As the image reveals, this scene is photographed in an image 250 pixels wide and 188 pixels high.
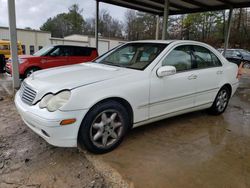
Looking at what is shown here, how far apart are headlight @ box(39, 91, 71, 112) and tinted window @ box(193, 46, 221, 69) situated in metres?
2.42

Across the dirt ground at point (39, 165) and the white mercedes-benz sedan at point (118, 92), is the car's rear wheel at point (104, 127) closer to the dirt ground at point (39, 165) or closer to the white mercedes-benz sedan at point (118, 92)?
the white mercedes-benz sedan at point (118, 92)

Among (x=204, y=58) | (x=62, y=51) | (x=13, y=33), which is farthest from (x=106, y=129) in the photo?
(x=62, y=51)

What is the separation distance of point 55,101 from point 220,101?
342 centimetres

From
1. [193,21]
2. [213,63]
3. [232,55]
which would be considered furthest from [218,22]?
[213,63]

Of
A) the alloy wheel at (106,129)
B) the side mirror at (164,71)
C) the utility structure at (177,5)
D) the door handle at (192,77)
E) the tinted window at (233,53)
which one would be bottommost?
the alloy wheel at (106,129)

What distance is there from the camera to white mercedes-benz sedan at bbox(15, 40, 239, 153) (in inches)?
96.2

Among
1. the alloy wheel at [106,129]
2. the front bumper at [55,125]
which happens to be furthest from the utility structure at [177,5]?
the alloy wheel at [106,129]

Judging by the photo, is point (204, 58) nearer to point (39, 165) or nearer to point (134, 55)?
point (134, 55)

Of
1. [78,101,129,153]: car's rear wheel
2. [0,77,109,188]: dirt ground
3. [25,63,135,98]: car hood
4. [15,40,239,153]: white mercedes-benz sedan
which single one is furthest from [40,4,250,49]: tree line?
[0,77,109,188]: dirt ground

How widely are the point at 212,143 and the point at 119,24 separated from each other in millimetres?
44691

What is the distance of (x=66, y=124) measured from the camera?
7.85ft

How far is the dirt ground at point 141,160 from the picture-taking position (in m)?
2.33

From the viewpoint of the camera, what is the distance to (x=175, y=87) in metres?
3.37

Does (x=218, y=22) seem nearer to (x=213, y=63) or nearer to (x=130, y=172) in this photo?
(x=213, y=63)
